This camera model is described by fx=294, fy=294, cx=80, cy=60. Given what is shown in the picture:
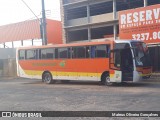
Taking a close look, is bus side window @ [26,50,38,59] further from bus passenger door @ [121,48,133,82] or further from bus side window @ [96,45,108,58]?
bus passenger door @ [121,48,133,82]

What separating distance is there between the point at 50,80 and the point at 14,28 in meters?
29.5

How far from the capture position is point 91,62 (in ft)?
63.0

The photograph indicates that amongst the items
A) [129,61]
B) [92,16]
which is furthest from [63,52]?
[92,16]

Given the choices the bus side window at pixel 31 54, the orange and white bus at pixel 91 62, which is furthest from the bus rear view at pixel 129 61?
the bus side window at pixel 31 54

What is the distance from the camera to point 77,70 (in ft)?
65.6

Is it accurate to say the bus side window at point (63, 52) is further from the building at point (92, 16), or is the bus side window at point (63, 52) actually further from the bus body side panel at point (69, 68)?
the building at point (92, 16)

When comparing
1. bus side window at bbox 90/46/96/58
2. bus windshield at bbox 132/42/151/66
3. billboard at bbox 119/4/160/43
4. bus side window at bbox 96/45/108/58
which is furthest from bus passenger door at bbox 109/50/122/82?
billboard at bbox 119/4/160/43

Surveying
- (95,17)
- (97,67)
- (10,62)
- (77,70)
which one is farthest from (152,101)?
(95,17)

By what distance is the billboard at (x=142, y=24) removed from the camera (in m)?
23.8

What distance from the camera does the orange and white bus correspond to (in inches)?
703

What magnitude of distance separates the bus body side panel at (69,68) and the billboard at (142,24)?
7034 mm

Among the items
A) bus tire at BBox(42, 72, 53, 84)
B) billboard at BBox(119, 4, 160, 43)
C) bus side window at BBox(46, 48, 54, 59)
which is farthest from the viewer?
billboard at BBox(119, 4, 160, 43)

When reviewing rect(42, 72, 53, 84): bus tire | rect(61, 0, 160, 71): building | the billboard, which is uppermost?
rect(61, 0, 160, 71): building

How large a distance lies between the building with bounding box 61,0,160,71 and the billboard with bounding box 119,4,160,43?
31.0ft
